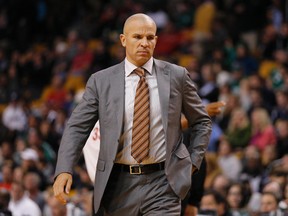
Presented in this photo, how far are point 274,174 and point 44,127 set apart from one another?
543 cm

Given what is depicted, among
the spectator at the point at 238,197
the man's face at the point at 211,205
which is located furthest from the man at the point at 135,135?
the spectator at the point at 238,197

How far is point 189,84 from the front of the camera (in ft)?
20.1

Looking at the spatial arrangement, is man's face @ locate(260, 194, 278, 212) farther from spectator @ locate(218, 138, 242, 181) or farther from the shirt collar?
the shirt collar

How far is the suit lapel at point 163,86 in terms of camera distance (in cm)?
595

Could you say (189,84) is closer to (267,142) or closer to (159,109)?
(159,109)

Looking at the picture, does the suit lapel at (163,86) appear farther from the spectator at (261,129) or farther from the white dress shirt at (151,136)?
the spectator at (261,129)

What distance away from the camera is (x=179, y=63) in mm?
16219

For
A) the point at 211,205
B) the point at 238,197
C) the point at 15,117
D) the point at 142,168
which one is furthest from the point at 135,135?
the point at 15,117

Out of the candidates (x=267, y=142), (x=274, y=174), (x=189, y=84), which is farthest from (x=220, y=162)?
(x=189, y=84)

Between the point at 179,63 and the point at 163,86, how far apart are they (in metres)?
10.2

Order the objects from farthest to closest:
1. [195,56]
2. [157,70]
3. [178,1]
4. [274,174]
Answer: [178,1]
[195,56]
[274,174]
[157,70]

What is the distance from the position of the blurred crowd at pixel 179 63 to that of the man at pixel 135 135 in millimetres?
2688

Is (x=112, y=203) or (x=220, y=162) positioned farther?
(x=220, y=162)

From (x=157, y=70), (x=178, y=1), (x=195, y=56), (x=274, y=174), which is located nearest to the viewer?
(x=157, y=70)
